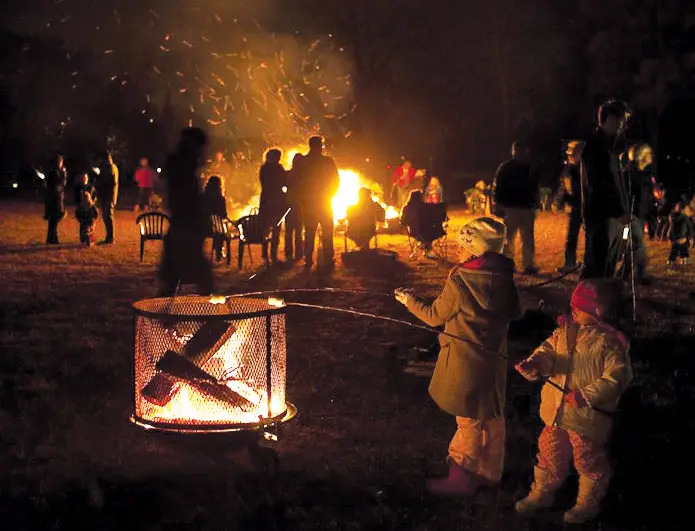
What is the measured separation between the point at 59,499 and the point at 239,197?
17.9 metres

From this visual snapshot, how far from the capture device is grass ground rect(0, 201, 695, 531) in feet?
15.8

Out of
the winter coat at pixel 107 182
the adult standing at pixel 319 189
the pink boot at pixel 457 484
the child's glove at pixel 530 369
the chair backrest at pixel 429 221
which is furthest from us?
the winter coat at pixel 107 182

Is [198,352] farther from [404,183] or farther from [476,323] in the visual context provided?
[404,183]

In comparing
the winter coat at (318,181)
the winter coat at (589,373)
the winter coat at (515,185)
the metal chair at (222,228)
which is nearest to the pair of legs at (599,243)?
the winter coat at (515,185)

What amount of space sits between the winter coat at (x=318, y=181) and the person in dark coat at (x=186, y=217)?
18.0 ft

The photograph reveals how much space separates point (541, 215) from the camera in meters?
27.8

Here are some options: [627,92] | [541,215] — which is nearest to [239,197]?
[541,215]

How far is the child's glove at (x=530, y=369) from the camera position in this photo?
184 inches

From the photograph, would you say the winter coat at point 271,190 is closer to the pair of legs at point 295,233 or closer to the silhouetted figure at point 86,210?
the pair of legs at point 295,233

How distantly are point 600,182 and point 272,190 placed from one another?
20.4ft

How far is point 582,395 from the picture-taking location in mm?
4566

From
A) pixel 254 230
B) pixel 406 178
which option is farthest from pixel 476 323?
pixel 406 178

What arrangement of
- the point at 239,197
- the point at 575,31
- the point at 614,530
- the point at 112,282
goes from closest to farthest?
the point at 614,530, the point at 112,282, the point at 239,197, the point at 575,31

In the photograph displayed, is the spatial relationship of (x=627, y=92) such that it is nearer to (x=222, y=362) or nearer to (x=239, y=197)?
(x=239, y=197)
